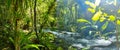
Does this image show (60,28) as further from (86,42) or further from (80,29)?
(86,42)

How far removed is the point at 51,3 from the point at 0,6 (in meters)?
0.58

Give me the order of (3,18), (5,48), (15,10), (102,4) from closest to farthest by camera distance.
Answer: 1. (15,10)
2. (102,4)
3. (5,48)
4. (3,18)

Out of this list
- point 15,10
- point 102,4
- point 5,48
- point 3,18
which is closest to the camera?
point 15,10

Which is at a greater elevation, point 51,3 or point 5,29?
point 51,3

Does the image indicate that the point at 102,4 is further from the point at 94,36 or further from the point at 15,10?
the point at 15,10

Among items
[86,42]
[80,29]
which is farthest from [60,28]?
[86,42]

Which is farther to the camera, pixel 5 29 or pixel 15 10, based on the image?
pixel 5 29

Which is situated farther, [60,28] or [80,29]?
[60,28]

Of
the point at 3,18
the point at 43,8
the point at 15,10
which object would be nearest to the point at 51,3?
the point at 43,8

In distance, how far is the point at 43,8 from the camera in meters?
3.46

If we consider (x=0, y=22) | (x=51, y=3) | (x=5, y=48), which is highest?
(x=51, y=3)

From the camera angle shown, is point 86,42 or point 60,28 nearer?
point 86,42

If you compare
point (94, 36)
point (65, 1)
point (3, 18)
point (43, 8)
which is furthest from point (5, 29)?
point (94, 36)

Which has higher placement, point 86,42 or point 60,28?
point 60,28
